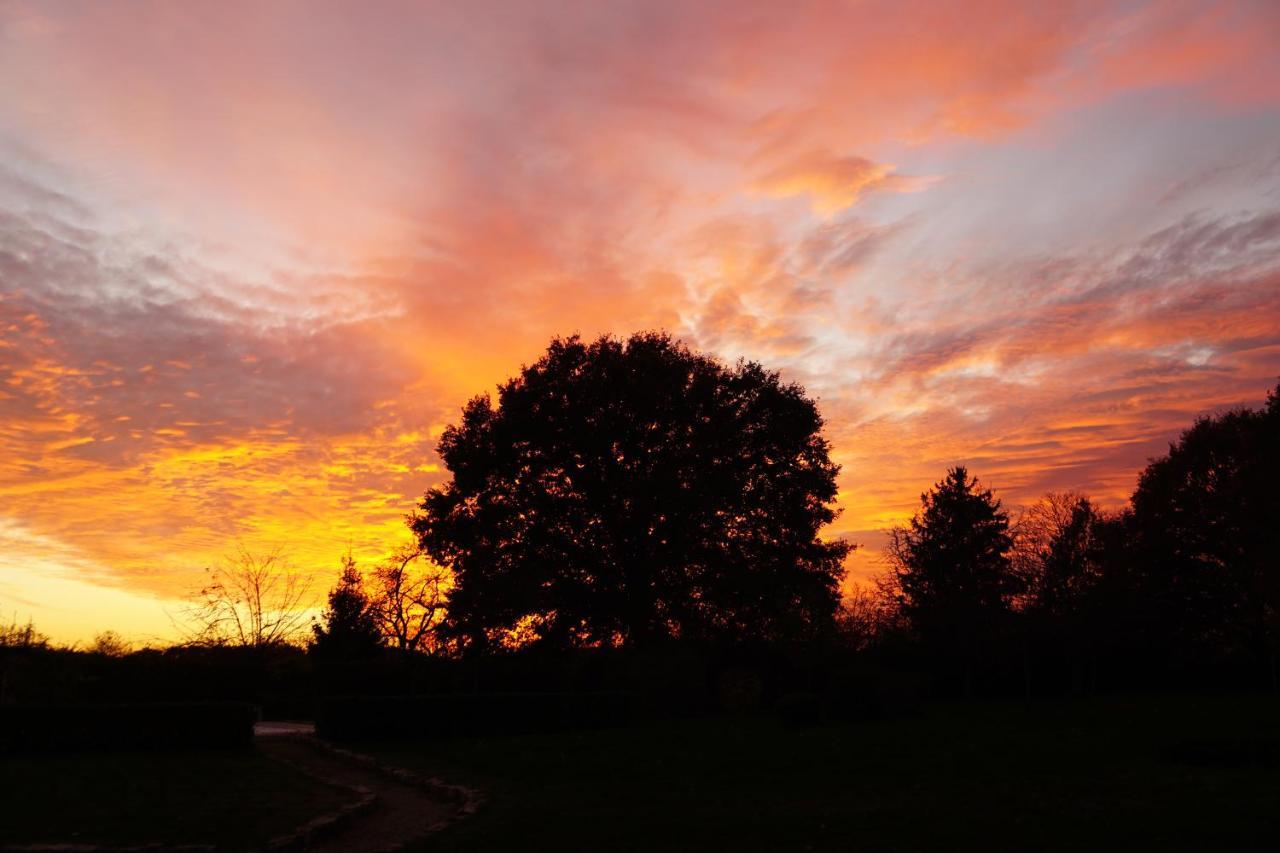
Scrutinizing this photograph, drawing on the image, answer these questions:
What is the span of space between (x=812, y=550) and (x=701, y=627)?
5625mm

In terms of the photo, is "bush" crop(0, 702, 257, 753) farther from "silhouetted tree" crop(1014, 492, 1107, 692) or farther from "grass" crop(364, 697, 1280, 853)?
"silhouetted tree" crop(1014, 492, 1107, 692)

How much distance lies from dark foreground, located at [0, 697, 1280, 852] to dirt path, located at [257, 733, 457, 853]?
579 mm

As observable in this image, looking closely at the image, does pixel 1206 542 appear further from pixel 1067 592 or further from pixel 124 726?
pixel 124 726

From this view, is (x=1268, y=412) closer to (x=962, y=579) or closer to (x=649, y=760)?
(x=962, y=579)

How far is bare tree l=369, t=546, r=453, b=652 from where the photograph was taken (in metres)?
41.3

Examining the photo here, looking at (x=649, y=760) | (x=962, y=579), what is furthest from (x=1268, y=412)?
(x=649, y=760)

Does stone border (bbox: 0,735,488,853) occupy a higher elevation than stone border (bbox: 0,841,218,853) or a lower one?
lower

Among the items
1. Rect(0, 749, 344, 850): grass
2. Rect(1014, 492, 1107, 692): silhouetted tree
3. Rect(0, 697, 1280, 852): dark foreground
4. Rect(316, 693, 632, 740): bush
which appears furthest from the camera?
Rect(1014, 492, 1107, 692): silhouetted tree

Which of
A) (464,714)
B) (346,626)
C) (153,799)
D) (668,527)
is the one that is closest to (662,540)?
(668,527)

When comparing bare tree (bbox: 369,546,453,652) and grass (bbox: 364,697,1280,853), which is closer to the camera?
grass (bbox: 364,697,1280,853)

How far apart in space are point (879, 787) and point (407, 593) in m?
31.2

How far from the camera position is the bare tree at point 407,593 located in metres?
41.3

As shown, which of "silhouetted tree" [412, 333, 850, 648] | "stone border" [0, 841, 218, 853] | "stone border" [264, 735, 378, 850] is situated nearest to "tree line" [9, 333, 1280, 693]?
"silhouetted tree" [412, 333, 850, 648]

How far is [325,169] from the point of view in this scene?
2130cm
